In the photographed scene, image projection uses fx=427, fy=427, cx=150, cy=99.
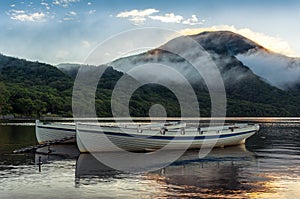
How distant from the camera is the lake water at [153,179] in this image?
20812 mm

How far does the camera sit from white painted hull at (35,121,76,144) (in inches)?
1804

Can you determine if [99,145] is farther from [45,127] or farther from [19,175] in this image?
[19,175]

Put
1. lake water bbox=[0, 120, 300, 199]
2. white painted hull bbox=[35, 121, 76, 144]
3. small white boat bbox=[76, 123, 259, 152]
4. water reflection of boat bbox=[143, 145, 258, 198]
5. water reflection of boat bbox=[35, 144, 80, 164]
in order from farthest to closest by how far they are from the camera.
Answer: white painted hull bbox=[35, 121, 76, 144], small white boat bbox=[76, 123, 259, 152], water reflection of boat bbox=[35, 144, 80, 164], water reflection of boat bbox=[143, 145, 258, 198], lake water bbox=[0, 120, 300, 199]

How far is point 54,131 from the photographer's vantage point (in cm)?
4653

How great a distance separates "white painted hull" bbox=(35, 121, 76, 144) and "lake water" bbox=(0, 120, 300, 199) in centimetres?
973

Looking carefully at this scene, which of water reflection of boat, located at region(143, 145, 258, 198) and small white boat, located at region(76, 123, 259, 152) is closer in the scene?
water reflection of boat, located at region(143, 145, 258, 198)

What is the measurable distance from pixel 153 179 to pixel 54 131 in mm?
24008

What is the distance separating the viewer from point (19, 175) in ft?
83.5

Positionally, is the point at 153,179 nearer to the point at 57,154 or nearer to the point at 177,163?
the point at 177,163

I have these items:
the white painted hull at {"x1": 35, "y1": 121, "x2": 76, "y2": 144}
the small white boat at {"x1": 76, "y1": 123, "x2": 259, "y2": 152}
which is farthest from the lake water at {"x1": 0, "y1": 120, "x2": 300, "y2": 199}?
the white painted hull at {"x1": 35, "y1": 121, "x2": 76, "y2": 144}

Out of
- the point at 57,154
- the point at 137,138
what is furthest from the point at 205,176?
the point at 57,154

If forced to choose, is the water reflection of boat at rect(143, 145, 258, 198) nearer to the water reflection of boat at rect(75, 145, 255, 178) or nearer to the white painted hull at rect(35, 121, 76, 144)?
the water reflection of boat at rect(75, 145, 255, 178)

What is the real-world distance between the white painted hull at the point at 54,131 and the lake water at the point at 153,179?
973 centimetres

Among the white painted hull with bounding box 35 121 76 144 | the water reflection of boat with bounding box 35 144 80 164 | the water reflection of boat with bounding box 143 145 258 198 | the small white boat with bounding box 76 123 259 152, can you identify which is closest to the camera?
the water reflection of boat with bounding box 143 145 258 198
